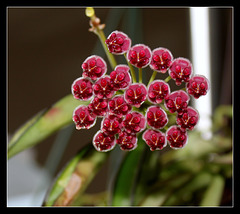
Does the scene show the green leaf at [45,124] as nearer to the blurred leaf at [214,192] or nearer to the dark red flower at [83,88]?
the dark red flower at [83,88]

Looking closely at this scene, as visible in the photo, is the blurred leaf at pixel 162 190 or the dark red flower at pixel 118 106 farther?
the blurred leaf at pixel 162 190

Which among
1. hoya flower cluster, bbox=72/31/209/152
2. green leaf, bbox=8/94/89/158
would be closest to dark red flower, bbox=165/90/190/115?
hoya flower cluster, bbox=72/31/209/152

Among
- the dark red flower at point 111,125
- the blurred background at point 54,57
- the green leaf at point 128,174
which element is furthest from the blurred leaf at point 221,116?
the dark red flower at point 111,125

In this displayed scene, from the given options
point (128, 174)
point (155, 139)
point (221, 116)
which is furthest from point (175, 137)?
point (221, 116)

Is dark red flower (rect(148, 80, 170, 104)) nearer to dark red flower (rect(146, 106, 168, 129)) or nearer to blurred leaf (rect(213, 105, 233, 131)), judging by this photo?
dark red flower (rect(146, 106, 168, 129))

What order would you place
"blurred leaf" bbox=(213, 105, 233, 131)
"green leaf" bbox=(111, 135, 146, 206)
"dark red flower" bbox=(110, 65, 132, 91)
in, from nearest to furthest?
"dark red flower" bbox=(110, 65, 132, 91)
"green leaf" bbox=(111, 135, 146, 206)
"blurred leaf" bbox=(213, 105, 233, 131)
